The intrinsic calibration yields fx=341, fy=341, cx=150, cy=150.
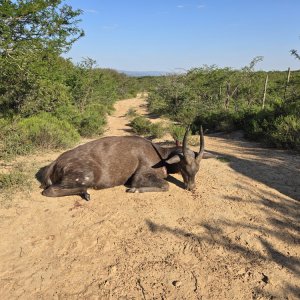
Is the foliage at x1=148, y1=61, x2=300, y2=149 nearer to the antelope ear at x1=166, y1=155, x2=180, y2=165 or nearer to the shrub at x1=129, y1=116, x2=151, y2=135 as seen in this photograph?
the shrub at x1=129, y1=116, x2=151, y2=135

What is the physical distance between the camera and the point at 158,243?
4.68m

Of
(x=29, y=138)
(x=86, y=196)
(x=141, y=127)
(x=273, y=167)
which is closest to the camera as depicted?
(x=86, y=196)

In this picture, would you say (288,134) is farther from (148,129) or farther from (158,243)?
(158,243)

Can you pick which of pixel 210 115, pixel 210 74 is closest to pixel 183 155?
pixel 210 115

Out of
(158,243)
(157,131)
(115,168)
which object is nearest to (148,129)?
(157,131)

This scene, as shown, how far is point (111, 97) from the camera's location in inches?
1073

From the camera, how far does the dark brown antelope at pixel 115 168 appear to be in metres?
6.32

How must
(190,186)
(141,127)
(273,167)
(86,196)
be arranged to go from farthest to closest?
(141,127) → (273,167) → (190,186) → (86,196)

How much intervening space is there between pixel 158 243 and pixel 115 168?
2.28 metres

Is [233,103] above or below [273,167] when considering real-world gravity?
above

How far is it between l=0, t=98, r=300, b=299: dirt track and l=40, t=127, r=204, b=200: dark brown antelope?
200 millimetres

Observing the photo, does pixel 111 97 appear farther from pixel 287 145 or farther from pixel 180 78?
pixel 287 145

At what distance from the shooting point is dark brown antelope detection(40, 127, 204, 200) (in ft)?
20.7

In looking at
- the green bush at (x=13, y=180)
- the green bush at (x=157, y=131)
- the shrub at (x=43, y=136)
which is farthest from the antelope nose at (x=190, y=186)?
the green bush at (x=157, y=131)
